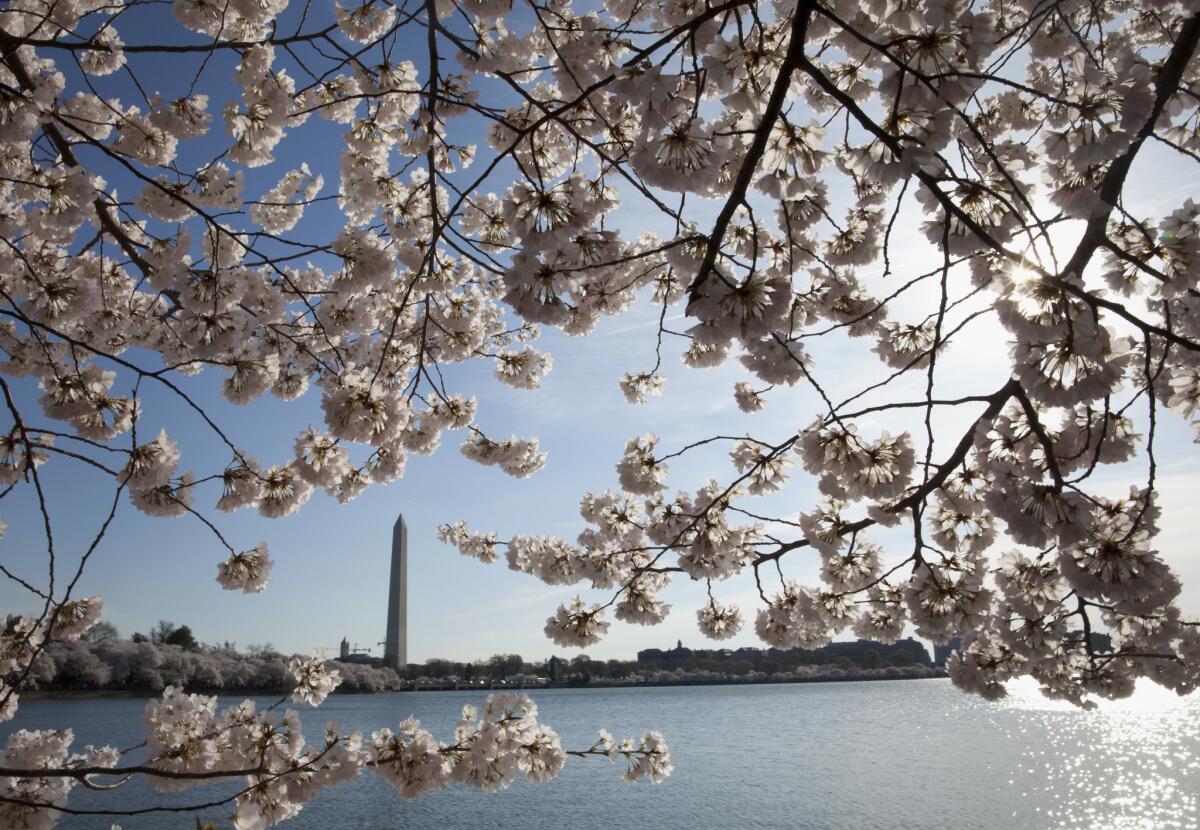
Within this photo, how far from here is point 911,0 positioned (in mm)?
1961

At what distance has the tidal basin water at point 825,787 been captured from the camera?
43.8 feet

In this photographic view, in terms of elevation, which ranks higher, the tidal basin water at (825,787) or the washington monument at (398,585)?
the washington monument at (398,585)

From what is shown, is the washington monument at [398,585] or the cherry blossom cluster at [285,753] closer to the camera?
the cherry blossom cluster at [285,753]

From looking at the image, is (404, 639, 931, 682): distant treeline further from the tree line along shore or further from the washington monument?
the washington monument

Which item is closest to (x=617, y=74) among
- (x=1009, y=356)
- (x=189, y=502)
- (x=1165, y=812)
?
(x=1009, y=356)

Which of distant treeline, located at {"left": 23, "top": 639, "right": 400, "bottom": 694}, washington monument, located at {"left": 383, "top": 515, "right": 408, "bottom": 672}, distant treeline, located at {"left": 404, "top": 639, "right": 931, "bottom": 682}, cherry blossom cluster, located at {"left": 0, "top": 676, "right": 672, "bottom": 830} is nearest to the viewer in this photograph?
cherry blossom cluster, located at {"left": 0, "top": 676, "right": 672, "bottom": 830}

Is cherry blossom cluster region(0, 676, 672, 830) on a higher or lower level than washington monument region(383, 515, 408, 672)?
lower

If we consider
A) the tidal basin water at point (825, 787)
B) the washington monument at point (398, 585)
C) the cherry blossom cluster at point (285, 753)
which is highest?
the washington monument at point (398, 585)

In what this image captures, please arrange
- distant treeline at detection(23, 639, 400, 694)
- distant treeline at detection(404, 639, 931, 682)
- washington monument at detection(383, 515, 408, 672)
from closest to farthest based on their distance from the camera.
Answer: washington monument at detection(383, 515, 408, 672), distant treeline at detection(23, 639, 400, 694), distant treeline at detection(404, 639, 931, 682)

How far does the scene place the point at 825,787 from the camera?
16406 mm

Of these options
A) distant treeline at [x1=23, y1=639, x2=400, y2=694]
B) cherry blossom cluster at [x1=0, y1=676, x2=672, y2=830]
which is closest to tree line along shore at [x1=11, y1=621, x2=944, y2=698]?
distant treeline at [x1=23, y1=639, x2=400, y2=694]

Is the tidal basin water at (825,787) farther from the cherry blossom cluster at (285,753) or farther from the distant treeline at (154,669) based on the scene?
the cherry blossom cluster at (285,753)

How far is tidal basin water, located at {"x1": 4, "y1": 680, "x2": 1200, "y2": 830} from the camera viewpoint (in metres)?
13.4

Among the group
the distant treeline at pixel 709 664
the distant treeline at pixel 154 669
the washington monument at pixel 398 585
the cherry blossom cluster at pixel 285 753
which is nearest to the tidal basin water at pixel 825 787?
the washington monument at pixel 398 585
